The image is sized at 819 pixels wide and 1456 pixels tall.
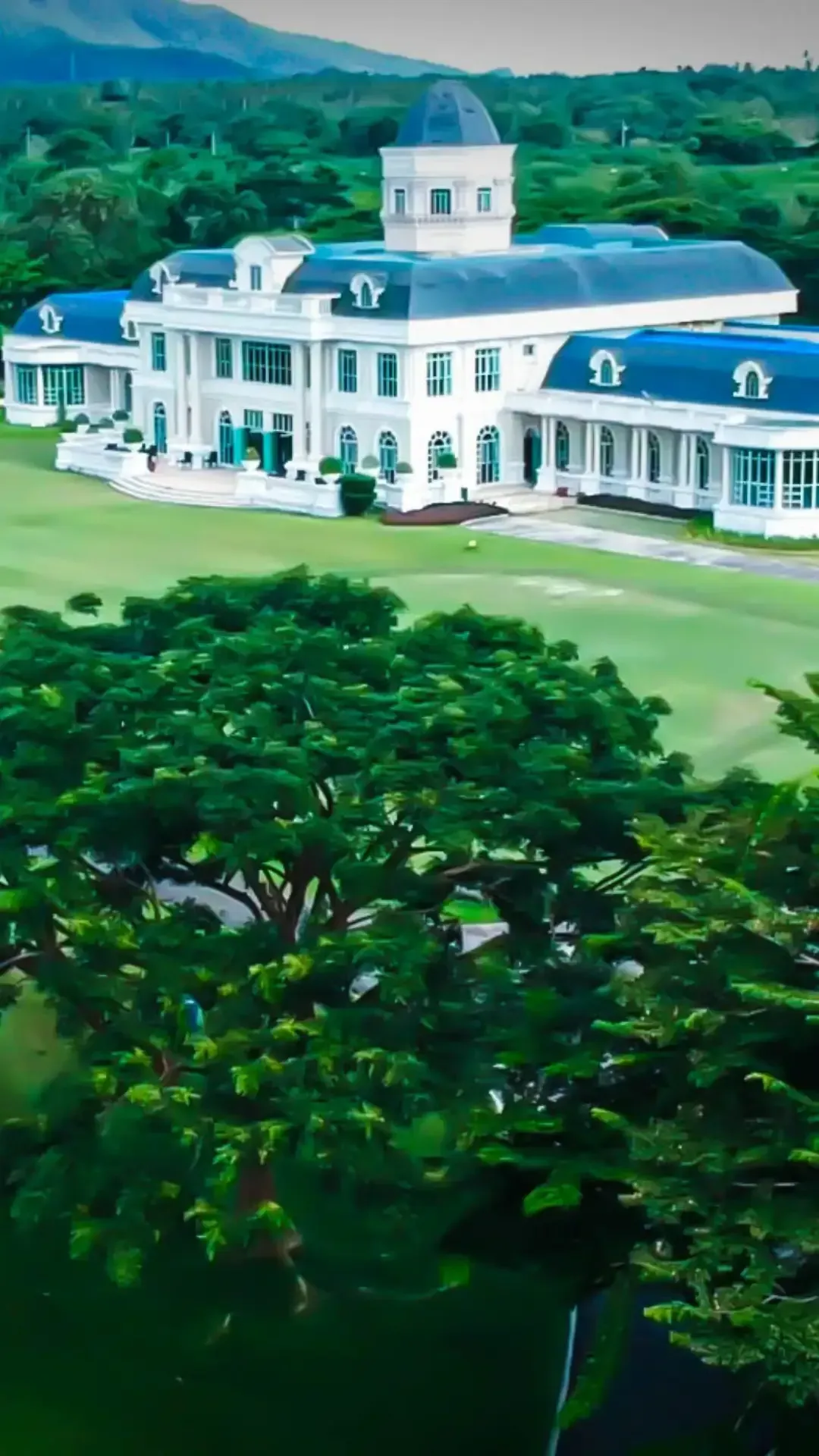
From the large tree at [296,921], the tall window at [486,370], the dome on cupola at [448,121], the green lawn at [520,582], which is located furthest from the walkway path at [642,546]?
the large tree at [296,921]

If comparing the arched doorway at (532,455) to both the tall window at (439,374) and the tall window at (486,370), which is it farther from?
the tall window at (439,374)

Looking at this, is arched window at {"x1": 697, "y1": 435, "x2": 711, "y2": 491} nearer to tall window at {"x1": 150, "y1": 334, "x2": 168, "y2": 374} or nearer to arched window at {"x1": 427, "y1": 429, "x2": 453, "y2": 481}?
arched window at {"x1": 427, "y1": 429, "x2": 453, "y2": 481}

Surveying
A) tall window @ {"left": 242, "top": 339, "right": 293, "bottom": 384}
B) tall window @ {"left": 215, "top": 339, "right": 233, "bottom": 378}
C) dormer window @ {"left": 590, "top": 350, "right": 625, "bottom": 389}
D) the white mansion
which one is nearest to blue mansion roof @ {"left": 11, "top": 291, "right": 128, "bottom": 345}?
the white mansion

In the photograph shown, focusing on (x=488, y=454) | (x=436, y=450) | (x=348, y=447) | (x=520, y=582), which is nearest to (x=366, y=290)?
(x=348, y=447)

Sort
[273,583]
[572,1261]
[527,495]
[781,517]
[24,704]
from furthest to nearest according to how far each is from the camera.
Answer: [527,495]
[781,517]
[273,583]
[24,704]
[572,1261]

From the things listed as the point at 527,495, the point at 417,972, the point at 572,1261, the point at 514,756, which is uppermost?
the point at 514,756

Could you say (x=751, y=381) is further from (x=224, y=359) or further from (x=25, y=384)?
(x=25, y=384)

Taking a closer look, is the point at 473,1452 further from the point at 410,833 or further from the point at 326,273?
the point at 326,273

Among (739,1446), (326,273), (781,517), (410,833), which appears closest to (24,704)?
(410,833)
